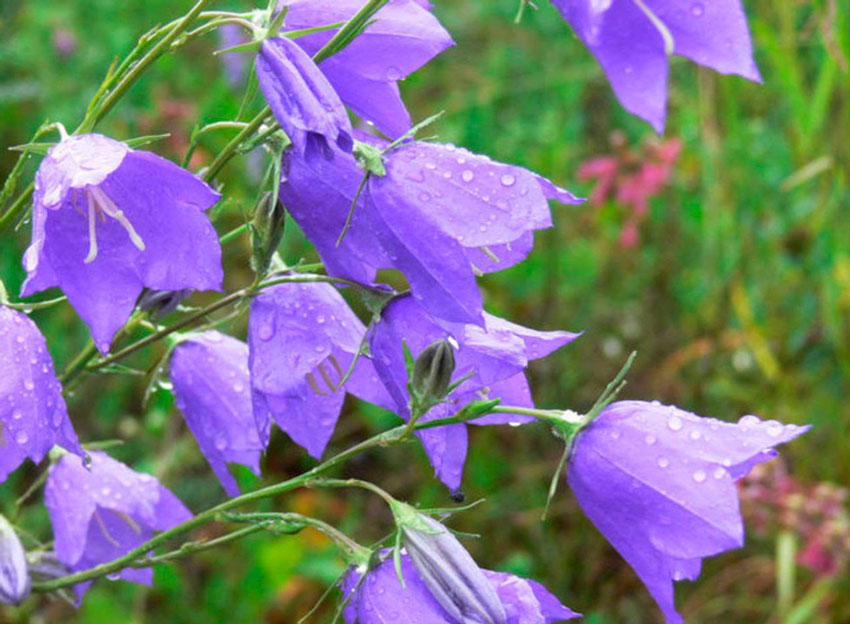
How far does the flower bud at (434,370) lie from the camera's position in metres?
1.17

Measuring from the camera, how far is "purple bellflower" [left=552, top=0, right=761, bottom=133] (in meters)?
1.03

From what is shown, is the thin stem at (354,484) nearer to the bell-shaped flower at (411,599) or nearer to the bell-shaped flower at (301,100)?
the bell-shaped flower at (411,599)

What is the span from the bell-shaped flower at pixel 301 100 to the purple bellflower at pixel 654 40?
245mm

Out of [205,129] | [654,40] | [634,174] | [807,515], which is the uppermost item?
[654,40]

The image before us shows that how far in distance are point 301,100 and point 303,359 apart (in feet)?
1.03

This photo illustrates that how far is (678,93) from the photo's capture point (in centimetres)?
405

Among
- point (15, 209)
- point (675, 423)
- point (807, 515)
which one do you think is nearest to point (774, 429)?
point (675, 423)

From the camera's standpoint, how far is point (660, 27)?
40.3 inches

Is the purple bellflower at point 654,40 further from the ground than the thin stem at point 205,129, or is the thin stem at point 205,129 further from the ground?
the purple bellflower at point 654,40

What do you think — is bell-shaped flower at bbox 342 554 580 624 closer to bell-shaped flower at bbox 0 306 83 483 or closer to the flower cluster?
bell-shaped flower at bbox 0 306 83 483

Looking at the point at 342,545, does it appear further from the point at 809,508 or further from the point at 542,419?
the point at 809,508

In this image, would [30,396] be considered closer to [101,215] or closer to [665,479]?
[101,215]

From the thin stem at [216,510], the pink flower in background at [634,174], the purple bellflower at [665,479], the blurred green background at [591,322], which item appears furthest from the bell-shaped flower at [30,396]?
the pink flower in background at [634,174]

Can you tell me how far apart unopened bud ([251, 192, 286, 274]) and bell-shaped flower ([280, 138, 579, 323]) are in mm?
18
